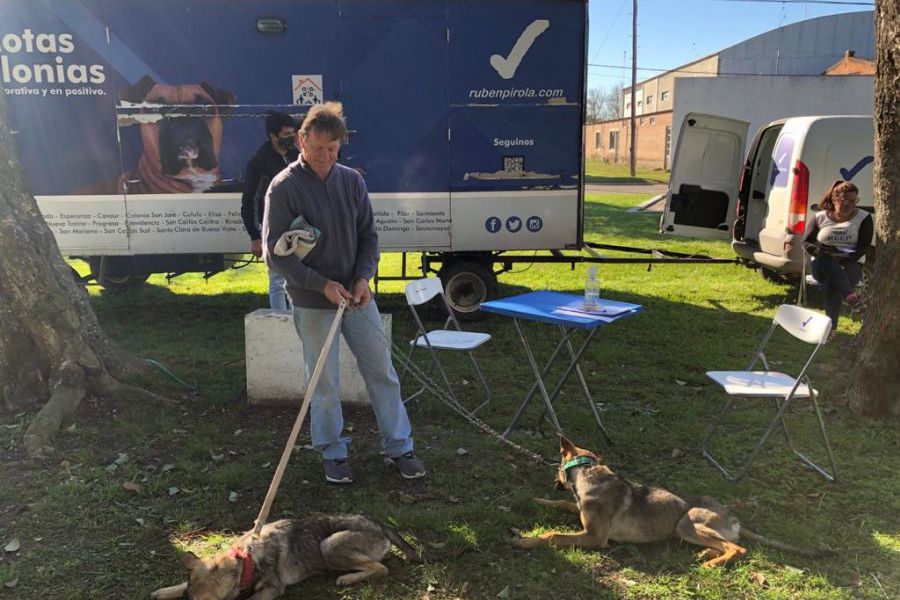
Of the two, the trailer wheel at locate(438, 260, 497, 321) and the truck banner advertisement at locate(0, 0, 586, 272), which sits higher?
the truck banner advertisement at locate(0, 0, 586, 272)

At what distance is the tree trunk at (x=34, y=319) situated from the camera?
411 cm

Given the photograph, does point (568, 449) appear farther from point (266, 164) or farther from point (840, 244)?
point (840, 244)

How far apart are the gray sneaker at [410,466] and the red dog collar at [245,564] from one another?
4.01ft

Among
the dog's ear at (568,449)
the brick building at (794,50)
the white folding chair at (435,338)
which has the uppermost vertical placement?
the brick building at (794,50)

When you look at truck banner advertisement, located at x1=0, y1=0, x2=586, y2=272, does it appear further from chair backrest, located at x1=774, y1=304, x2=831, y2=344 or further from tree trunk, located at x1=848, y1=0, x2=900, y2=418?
chair backrest, located at x1=774, y1=304, x2=831, y2=344

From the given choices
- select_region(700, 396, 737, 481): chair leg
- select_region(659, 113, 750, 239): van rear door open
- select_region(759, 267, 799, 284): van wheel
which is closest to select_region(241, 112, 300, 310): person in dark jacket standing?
select_region(700, 396, 737, 481): chair leg

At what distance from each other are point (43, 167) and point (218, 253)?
5.33 feet

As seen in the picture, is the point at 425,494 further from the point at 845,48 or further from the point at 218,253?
the point at 845,48

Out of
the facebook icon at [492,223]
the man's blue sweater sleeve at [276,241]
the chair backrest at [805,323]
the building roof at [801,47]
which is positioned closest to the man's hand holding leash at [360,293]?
the man's blue sweater sleeve at [276,241]

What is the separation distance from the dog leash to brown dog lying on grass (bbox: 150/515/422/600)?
0.32 feet

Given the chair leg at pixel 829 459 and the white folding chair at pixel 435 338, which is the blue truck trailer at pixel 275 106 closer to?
the white folding chair at pixel 435 338

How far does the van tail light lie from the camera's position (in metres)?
6.82

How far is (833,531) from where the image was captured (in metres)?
3.16

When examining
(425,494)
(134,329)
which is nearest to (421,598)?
(425,494)
